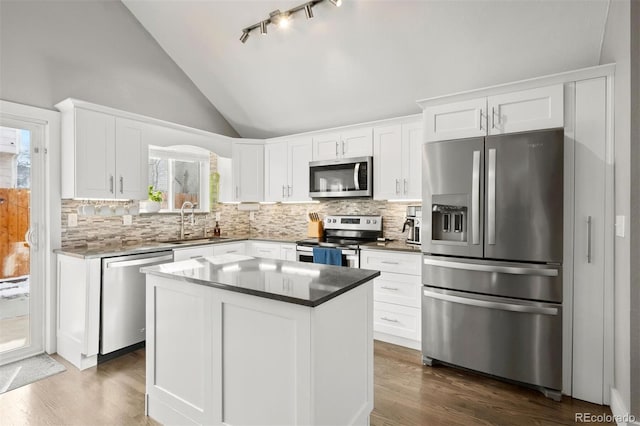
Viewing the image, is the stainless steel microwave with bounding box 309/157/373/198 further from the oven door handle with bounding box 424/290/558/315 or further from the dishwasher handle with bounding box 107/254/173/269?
the dishwasher handle with bounding box 107/254/173/269

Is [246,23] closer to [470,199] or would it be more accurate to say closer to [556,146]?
[470,199]

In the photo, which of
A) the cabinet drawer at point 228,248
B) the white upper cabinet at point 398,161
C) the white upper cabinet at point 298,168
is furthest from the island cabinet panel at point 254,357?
the white upper cabinet at point 298,168

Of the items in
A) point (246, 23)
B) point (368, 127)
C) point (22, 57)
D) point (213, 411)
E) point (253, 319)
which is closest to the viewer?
point (253, 319)

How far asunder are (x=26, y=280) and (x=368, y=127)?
12.4 feet

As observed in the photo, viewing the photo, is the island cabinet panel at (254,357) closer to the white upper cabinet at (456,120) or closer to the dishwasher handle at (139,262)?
the dishwasher handle at (139,262)

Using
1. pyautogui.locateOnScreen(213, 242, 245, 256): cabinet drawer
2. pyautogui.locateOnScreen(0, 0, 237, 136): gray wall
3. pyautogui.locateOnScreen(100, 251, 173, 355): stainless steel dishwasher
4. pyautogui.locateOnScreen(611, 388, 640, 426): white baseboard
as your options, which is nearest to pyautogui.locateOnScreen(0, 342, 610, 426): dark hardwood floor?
pyautogui.locateOnScreen(611, 388, 640, 426): white baseboard

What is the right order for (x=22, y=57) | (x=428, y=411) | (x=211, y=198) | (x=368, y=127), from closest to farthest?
(x=428, y=411) → (x=22, y=57) → (x=368, y=127) → (x=211, y=198)

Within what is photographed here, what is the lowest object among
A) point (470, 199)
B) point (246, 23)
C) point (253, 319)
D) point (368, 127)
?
point (253, 319)

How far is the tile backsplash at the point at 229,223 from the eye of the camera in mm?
3439

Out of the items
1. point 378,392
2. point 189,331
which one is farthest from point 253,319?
point 378,392

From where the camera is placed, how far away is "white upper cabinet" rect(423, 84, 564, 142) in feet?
8.07

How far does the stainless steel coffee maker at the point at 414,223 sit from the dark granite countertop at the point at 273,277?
161 cm

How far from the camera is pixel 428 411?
225 cm

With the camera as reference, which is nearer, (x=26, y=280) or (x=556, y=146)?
(x=556, y=146)
